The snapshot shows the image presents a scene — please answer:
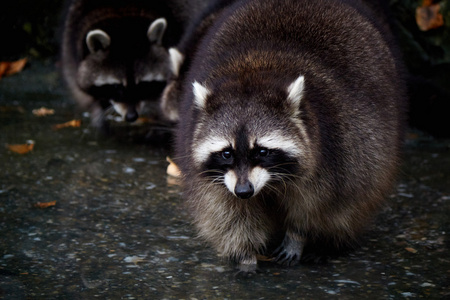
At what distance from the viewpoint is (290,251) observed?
2984 mm

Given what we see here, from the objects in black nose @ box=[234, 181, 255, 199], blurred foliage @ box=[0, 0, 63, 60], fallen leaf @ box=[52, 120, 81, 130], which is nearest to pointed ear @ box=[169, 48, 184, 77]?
fallen leaf @ box=[52, 120, 81, 130]

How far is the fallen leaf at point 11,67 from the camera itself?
6.63 m

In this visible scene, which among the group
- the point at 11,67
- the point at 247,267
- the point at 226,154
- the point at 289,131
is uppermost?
the point at 11,67

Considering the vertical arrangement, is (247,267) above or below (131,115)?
below

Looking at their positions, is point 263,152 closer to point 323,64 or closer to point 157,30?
point 323,64

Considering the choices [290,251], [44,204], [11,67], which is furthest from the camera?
[11,67]

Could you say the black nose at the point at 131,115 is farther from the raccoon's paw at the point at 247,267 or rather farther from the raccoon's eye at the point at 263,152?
the raccoon's eye at the point at 263,152

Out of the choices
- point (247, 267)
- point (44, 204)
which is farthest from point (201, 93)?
point (44, 204)

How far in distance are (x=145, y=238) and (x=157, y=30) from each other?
2.28m

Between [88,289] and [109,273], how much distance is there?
0.18m

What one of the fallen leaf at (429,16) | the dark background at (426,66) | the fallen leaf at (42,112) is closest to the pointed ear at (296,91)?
the dark background at (426,66)

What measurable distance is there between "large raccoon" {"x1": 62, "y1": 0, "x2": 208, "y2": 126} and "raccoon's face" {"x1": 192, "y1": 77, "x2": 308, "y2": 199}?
2237mm

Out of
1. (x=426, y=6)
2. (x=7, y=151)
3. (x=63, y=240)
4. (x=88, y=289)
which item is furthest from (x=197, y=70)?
(x=426, y=6)

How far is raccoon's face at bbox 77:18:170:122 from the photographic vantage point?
4961 mm
